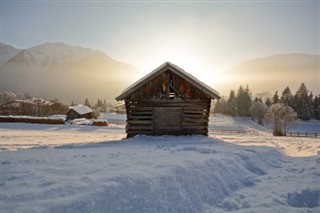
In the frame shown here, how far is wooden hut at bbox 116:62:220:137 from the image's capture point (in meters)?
19.1

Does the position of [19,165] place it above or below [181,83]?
below

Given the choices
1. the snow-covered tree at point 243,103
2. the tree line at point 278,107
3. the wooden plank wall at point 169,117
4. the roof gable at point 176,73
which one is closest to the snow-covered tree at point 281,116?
the tree line at point 278,107

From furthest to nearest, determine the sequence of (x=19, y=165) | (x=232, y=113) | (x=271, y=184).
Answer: (x=232, y=113), (x=271, y=184), (x=19, y=165)

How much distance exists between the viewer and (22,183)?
6.16m

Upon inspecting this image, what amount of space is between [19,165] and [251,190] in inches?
271

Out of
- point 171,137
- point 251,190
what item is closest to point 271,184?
point 251,190

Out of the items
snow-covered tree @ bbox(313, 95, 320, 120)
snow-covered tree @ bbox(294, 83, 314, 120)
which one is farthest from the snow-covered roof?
snow-covered tree @ bbox(313, 95, 320, 120)

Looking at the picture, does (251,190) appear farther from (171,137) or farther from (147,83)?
(147,83)

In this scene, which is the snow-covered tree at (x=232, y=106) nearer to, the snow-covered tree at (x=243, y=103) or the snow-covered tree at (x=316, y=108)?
the snow-covered tree at (x=243, y=103)

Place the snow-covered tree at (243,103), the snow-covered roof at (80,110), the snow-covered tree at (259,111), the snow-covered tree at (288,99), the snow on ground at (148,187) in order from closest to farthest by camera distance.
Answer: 1. the snow on ground at (148,187)
2. the snow-covered roof at (80,110)
3. the snow-covered tree at (259,111)
4. the snow-covered tree at (288,99)
5. the snow-covered tree at (243,103)

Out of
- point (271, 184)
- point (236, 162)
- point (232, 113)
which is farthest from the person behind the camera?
point (232, 113)

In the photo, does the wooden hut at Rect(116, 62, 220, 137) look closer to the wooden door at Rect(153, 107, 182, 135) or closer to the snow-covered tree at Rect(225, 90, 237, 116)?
the wooden door at Rect(153, 107, 182, 135)

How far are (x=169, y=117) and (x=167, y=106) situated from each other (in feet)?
2.55

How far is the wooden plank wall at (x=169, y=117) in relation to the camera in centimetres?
1906
